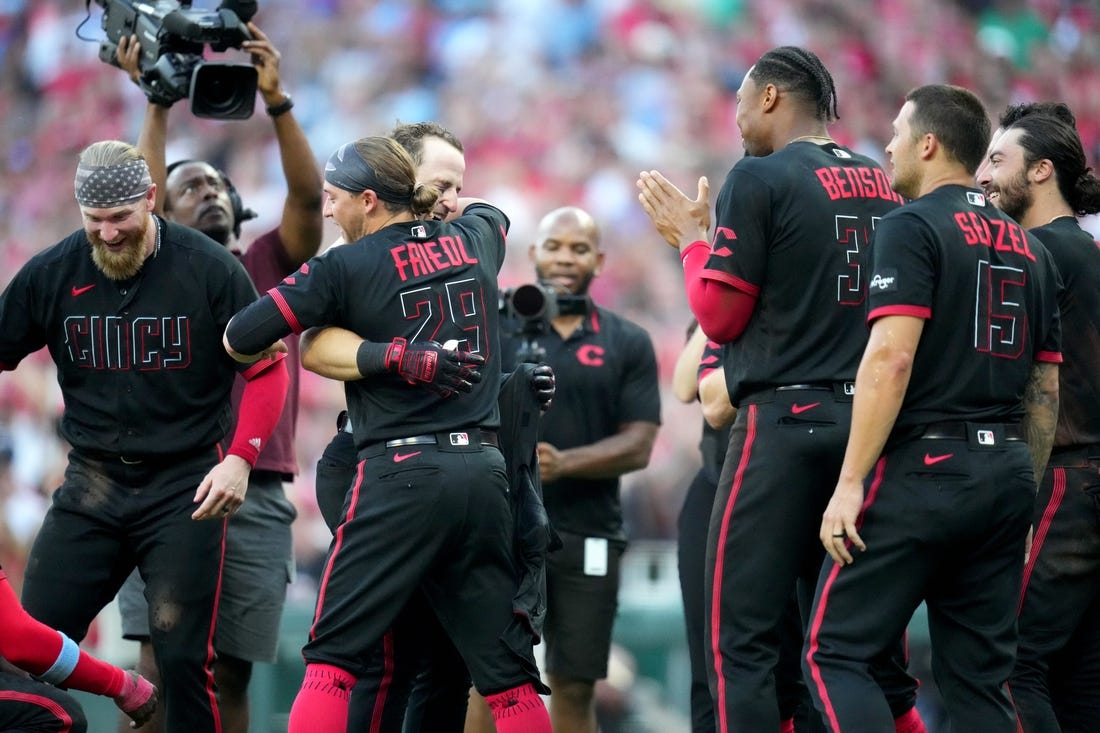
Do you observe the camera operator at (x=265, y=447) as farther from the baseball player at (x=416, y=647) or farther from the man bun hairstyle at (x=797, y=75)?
the man bun hairstyle at (x=797, y=75)

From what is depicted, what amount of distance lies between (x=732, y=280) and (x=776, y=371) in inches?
11.9

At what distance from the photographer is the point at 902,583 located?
12.4ft

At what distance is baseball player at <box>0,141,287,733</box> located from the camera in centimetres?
477

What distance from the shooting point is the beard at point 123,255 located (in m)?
4.85

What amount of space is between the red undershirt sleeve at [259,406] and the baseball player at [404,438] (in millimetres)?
605

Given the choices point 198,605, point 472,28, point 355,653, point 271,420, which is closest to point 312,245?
point 271,420

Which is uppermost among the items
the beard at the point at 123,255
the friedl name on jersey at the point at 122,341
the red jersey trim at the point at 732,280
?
the beard at the point at 123,255

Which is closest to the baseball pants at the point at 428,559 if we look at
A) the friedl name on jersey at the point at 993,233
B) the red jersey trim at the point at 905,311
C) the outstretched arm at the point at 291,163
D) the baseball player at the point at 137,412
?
the baseball player at the point at 137,412

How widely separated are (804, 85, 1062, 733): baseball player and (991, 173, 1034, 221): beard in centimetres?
93

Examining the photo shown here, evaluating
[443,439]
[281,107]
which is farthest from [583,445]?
[443,439]

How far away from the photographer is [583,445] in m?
6.29

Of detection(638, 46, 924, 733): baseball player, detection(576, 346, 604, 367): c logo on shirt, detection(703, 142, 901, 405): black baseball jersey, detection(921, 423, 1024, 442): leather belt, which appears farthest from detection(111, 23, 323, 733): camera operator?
detection(921, 423, 1024, 442): leather belt

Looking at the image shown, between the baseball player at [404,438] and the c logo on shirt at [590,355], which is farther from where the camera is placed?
the c logo on shirt at [590,355]

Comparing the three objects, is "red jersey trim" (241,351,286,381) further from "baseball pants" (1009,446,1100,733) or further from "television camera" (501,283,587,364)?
"baseball pants" (1009,446,1100,733)
